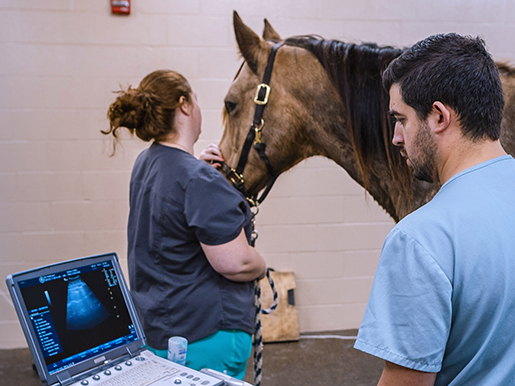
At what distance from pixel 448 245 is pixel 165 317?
887mm

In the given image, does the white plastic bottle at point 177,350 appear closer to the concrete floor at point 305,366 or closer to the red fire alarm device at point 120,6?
the concrete floor at point 305,366

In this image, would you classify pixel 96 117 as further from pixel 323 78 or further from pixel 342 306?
pixel 342 306

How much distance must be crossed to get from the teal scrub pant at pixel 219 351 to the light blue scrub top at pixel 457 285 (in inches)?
27.4

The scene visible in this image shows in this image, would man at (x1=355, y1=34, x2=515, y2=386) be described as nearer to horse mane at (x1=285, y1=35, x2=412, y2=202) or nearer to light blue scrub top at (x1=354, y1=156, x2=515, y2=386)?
light blue scrub top at (x1=354, y1=156, x2=515, y2=386)

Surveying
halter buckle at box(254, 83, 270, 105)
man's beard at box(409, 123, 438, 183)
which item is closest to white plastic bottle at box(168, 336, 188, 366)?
man's beard at box(409, 123, 438, 183)

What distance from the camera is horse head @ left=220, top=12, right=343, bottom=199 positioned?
1520 millimetres

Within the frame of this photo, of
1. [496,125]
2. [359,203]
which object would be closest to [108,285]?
[496,125]

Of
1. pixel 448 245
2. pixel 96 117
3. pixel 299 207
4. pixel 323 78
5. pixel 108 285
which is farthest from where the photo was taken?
pixel 299 207

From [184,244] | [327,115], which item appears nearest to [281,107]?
[327,115]

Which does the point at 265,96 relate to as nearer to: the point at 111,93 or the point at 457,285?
the point at 457,285

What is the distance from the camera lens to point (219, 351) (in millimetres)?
1200

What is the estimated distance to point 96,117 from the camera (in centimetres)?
256

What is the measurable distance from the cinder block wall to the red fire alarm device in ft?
0.14

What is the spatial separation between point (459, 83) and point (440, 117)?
0.18 feet
